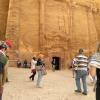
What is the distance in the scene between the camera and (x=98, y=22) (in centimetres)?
4838

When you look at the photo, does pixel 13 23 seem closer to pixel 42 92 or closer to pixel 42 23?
pixel 42 23

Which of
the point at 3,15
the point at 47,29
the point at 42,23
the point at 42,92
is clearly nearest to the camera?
the point at 42,92

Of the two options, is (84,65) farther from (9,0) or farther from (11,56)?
(9,0)

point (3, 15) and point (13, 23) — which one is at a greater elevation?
point (3, 15)

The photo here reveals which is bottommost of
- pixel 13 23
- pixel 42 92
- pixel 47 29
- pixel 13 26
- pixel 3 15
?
pixel 42 92

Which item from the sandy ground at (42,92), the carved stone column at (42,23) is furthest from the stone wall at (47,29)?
the sandy ground at (42,92)

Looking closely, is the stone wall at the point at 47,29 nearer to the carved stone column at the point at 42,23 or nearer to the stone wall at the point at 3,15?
the carved stone column at the point at 42,23

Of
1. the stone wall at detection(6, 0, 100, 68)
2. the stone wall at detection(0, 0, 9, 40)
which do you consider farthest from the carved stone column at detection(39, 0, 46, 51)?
the stone wall at detection(0, 0, 9, 40)

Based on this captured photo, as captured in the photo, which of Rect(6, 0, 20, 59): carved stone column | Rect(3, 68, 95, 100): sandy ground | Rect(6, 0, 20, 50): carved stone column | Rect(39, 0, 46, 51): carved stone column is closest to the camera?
Rect(3, 68, 95, 100): sandy ground

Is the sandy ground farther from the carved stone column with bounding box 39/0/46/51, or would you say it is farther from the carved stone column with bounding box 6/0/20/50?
the carved stone column with bounding box 39/0/46/51

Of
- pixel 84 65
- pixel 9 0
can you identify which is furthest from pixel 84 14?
pixel 84 65

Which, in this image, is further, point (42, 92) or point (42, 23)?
point (42, 23)

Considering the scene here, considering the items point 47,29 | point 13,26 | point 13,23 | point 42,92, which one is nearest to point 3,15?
point 13,23

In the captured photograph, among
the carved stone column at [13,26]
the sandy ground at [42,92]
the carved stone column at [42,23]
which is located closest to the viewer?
the sandy ground at [42,92]
